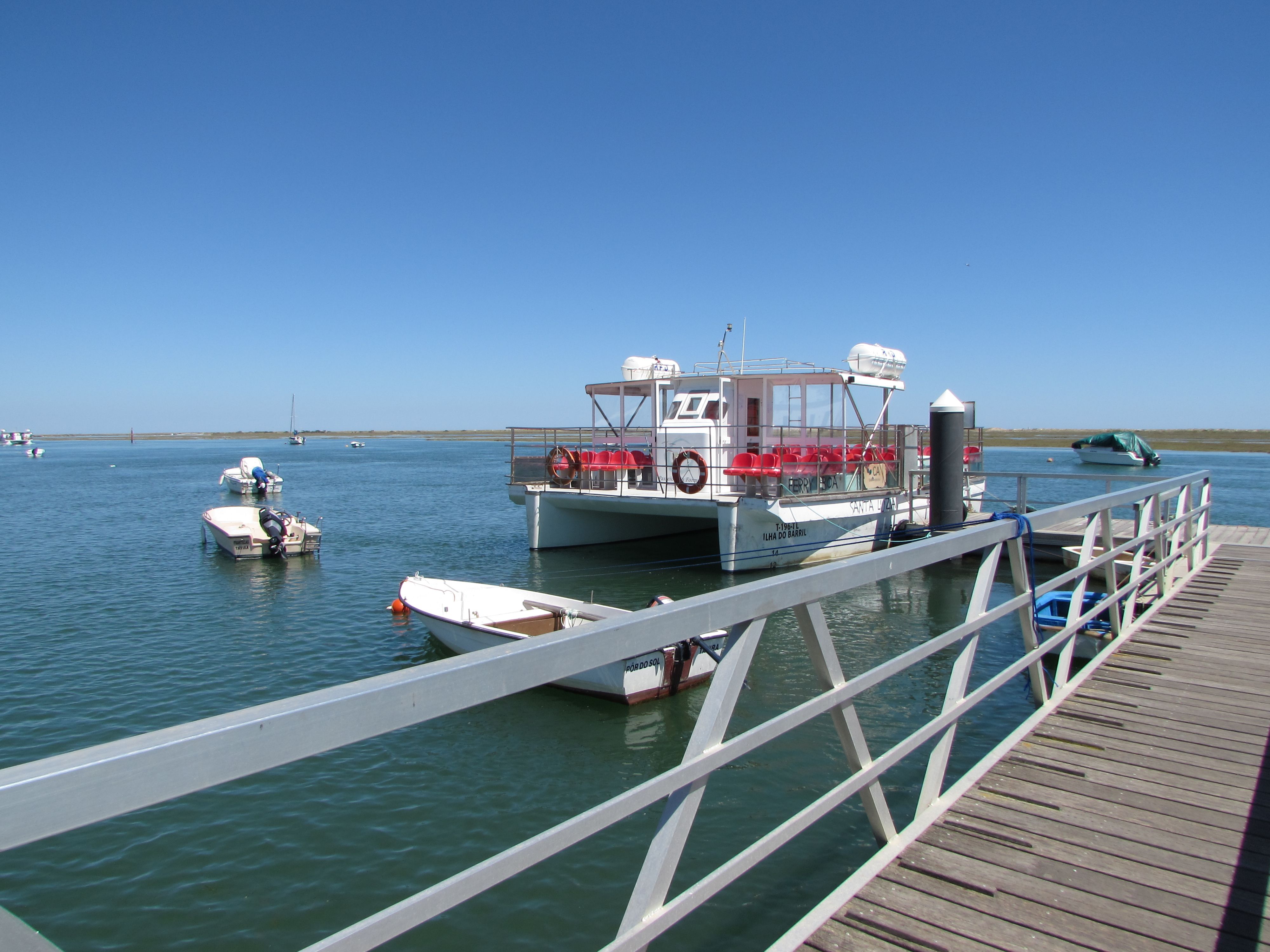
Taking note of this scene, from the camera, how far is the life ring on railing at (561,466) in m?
18.4

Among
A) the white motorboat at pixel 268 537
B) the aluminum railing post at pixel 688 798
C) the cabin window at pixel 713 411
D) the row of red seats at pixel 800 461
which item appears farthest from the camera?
the white motorboat at pixel 268 537

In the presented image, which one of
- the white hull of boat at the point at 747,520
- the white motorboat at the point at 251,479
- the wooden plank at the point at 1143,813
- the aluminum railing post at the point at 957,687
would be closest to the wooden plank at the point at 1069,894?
the aluminum railing post at the point at 957,687

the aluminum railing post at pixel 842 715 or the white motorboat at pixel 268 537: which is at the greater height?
the aluminum railing post at pixel 842 715

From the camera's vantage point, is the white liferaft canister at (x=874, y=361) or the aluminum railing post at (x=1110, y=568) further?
the white liferaft canister at (x=874, y=361)

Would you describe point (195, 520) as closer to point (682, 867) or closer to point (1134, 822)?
point (682, 867)

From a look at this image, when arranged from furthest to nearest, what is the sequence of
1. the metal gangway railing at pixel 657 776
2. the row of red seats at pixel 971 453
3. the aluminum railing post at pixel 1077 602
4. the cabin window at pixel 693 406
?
the row of red seats at pixel 971 453, the cabin window at pixel 693 406, the aluminum railing post at pixel 1077 602, the metal gangway railing at pixel 657 776

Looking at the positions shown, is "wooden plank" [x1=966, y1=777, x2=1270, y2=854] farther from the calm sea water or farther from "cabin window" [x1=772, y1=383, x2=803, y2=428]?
"cabin window" [x1=772, y1=383, x2=803, y2=428]

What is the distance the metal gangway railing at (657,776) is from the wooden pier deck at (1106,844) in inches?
5.1

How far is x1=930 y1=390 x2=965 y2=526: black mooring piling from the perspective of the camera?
44.5 ft

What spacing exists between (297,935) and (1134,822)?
177 inches

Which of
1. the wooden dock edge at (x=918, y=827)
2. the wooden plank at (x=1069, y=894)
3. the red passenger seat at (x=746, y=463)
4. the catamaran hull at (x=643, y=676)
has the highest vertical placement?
the red passenger seat at (x=746, y=463)

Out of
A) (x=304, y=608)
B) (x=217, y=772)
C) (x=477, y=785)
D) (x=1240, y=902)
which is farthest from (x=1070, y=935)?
(x=304, y=608)

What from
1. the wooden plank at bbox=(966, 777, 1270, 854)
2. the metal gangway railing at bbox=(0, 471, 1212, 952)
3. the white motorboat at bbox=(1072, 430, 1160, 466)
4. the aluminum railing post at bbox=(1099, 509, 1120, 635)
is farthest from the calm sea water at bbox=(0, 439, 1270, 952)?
the white motorboat at bbox=(1072, 430, 1160, 466)

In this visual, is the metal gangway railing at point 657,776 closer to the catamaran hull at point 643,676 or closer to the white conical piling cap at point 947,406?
the catamaran hull at point 643,676
